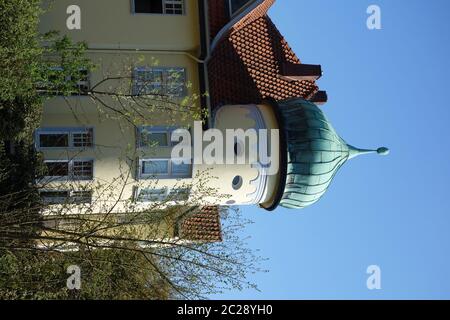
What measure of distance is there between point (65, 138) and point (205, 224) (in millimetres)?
7274

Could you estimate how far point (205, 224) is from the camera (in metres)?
26.3

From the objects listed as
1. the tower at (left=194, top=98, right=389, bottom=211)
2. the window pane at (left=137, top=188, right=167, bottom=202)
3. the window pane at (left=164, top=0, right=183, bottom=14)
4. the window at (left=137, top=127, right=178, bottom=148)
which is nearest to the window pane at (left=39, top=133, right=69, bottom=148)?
the window at (left=137, top=127, right=178, bottom=148)

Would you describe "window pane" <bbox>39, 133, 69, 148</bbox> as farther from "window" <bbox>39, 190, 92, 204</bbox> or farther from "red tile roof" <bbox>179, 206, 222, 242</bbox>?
"red tile roof" <bbox>179, 206, 222, 242</bbox>

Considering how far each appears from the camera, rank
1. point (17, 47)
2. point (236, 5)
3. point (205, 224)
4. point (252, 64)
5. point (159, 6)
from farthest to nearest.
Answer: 1. point (205, 224)
2. point (252, 64)
3. point (236, 5)
4. point (159, 6)
5. point (17, 47)

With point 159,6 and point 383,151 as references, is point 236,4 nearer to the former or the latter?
point 159,6

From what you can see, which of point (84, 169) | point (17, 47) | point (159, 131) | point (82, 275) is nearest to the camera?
point (17, 47)

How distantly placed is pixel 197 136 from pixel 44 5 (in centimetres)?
698

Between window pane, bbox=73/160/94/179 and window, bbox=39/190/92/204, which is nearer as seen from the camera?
window, bbox=39/190/92/204

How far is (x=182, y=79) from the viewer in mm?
23297

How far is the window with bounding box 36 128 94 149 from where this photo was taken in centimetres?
2194

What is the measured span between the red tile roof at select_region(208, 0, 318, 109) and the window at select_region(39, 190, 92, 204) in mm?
5621

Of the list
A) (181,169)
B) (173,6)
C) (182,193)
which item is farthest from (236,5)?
(182,193)

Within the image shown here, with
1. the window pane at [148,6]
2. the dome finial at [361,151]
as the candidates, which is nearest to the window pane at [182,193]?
the dome finial at [361,151]

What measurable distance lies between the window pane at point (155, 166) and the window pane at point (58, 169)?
2.71 metres
